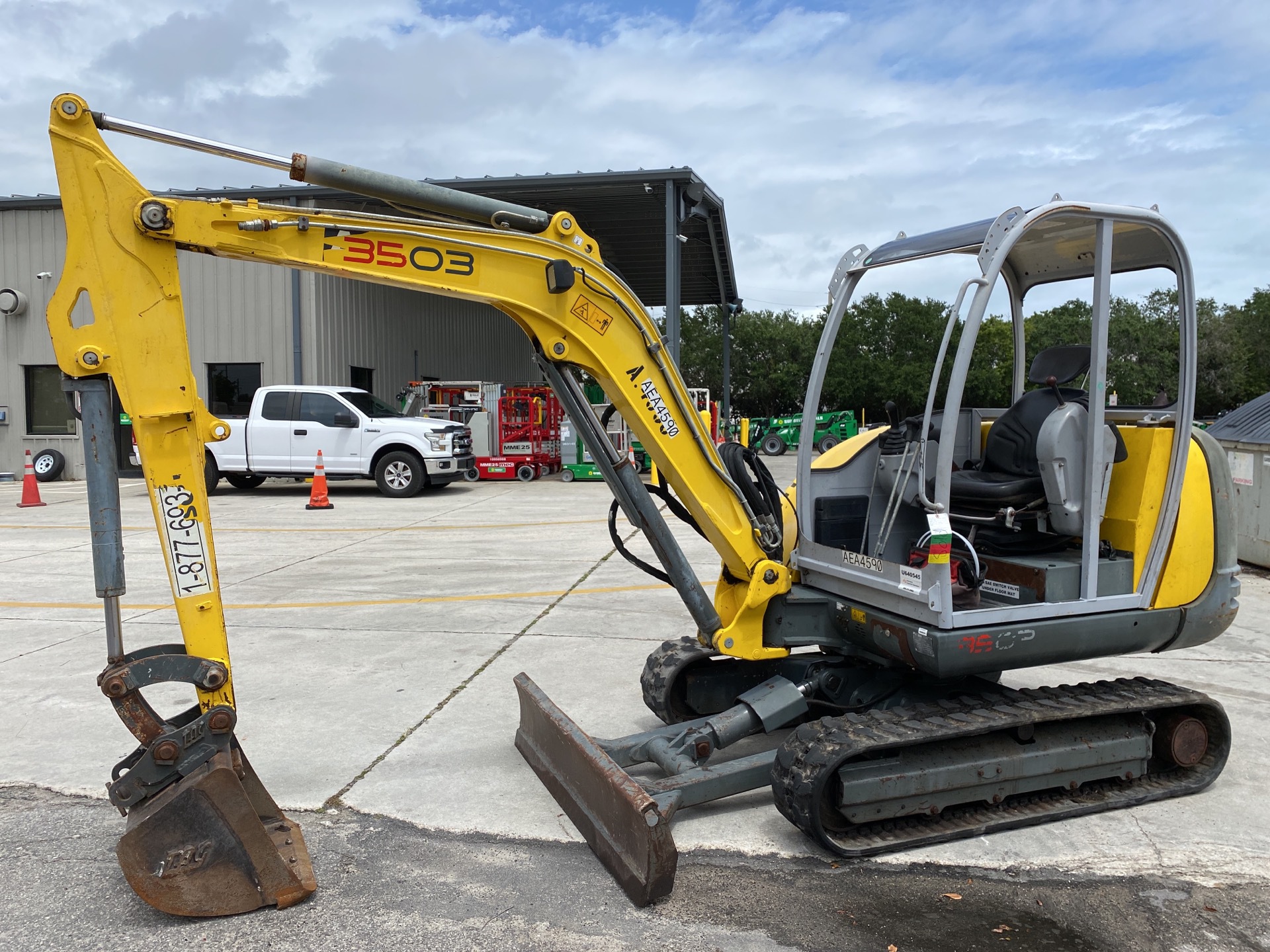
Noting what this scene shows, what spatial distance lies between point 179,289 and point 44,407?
22006 mm

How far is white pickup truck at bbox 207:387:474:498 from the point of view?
58.4ft

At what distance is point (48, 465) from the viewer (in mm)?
21672

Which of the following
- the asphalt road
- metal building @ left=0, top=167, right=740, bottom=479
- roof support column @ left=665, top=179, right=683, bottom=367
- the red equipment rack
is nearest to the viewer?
the asphalt road

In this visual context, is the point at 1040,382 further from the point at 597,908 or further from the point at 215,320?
the point at 215,320

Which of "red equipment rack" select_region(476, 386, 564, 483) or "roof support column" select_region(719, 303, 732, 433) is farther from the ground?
"roof support column" select_region(719, 303, 732, 433)

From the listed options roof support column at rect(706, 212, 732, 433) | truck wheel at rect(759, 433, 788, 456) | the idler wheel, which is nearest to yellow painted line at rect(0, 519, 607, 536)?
the idler wheel

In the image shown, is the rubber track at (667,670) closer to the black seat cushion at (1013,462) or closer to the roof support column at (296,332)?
the black seat cushion at (1013,462)

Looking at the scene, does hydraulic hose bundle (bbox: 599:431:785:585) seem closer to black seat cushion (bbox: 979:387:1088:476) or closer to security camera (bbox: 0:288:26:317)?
black seat cushion (bbox: 979:387:1088:476)

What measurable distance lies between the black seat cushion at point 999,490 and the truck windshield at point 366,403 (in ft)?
48.7

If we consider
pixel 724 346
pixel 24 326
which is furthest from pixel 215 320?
pixel 724 346

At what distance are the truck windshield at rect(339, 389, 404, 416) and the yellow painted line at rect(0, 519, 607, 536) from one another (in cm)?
469

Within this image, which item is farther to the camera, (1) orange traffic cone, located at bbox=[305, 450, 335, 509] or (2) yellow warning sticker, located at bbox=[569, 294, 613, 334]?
(1) orange traffic cone, located at bbox=[305, 450, 335, 509]

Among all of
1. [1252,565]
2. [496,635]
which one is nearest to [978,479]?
[496,635]

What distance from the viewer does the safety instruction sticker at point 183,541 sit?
3.74m
